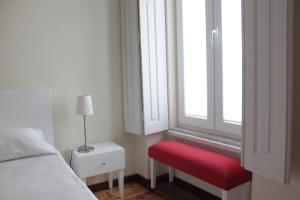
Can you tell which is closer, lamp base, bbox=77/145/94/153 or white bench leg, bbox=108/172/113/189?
lamp base, bbox=77/145/94/153

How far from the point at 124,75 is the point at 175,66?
0.53 metres

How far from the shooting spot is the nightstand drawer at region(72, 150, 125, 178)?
8.50ft

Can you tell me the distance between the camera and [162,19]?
116 inches

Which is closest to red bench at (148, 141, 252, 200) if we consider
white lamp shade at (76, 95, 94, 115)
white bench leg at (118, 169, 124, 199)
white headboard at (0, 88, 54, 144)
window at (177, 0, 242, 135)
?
window at (177, 0, 242, 135)

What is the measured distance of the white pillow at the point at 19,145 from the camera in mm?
2107

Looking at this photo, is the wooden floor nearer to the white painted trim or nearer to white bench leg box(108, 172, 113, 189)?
white bench leg box(108, 172, 113, 189)

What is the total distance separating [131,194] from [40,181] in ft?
4.69

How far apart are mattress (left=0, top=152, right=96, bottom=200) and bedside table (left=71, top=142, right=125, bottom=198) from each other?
1.53 feet

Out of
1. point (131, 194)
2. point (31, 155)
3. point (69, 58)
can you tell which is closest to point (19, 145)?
point (31, 155)

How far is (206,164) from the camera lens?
2.22m

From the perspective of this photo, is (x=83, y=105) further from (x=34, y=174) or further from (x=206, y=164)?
(x=206, y=164)

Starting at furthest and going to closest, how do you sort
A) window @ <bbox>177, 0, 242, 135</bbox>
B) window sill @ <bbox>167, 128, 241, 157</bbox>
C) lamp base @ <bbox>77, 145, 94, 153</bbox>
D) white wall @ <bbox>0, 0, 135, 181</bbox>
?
lamp base @ <bbox>77, 145, 94, 153</bbox>
white wall @ <bbox>0, 0, 135, 181</bbox>
window @ <bbox>177, 0, 242, 135</bbox>
window sill @ <bbox>167, 128, 241, 157</bbox>

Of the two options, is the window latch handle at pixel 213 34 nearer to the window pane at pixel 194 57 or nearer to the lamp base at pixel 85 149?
the window pane at pixel 194 57

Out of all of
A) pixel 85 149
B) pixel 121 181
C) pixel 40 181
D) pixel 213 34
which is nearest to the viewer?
pixel 40 181
